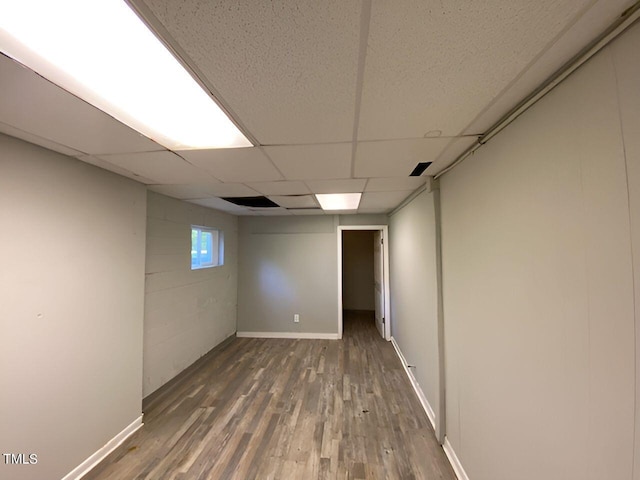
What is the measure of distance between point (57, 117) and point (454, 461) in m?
3.16

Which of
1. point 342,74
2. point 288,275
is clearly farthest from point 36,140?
point 288,275

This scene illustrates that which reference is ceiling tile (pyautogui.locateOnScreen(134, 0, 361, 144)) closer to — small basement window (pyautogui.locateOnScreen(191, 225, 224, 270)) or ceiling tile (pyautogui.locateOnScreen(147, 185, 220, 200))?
ceiling tile (pyautogui.locateOnScreen(147, 185, 220, 200))

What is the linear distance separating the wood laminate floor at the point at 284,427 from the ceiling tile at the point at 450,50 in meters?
2.34

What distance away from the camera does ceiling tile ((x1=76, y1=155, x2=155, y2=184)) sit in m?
1.67

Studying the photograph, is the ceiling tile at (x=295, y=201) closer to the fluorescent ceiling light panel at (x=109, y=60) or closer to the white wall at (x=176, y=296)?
the white wall at (x=176, y=296)

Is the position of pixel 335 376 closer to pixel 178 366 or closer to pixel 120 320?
pixel 178 366

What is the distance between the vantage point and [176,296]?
9.86 feet

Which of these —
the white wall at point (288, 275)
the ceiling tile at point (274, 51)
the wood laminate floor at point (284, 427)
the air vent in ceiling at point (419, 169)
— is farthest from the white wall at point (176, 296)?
the air vent in ceiling at point (419, 169)

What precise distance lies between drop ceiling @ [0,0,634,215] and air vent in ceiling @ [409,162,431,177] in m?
0.11

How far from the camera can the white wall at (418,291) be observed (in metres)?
2.17

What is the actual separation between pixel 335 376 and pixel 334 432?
3.22ft

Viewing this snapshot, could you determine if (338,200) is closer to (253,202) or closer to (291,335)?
(253,202)

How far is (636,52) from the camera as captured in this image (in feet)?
2.10

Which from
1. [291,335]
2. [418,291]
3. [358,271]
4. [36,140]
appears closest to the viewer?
[36,140]
